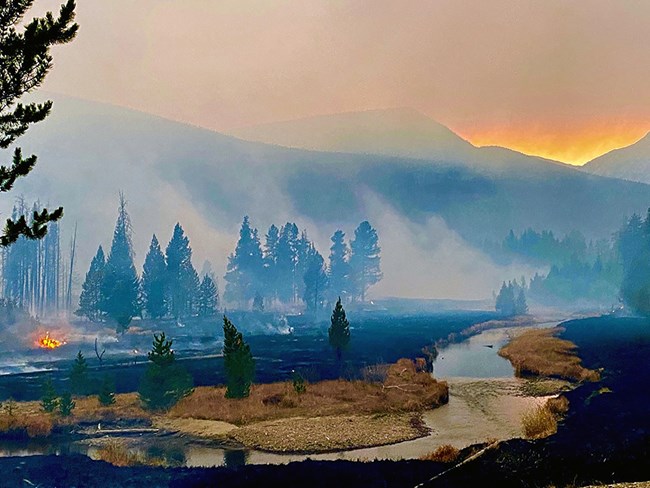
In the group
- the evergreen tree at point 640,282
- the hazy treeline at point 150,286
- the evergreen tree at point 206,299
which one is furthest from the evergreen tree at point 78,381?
the evergreen tree at point 640,282

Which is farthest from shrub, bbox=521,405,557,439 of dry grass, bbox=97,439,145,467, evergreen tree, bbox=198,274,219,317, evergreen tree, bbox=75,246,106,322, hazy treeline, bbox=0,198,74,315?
hazy treeline, bbox=0,198,74,315

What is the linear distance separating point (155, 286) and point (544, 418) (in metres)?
104

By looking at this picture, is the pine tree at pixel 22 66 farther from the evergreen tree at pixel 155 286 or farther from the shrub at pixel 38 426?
the evergreen tree at pixel 155 286

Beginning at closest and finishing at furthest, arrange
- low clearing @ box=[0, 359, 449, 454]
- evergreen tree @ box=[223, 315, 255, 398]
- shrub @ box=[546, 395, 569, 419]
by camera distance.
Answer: low clearing @ box=[0, 359, 449, 454] → shrub @ box=[546, 395, 569, 419] → evergreen tree @ box=[223, 315, 255, 398]

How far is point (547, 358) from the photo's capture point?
73.8 meters

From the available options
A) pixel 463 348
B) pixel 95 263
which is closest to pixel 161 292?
pixel 95 263

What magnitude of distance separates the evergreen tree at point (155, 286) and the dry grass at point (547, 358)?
73955 millimetres

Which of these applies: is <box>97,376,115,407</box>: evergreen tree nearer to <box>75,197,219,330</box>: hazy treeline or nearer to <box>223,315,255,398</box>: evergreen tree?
<box>223,315,255,398</box>: evergreen tree

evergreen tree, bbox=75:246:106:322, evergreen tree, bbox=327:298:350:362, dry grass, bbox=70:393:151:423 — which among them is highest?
evergreen tree, bbox=75:246:106:322

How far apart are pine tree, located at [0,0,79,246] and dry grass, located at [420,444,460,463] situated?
23.3 m

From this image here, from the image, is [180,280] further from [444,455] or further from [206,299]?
[444,455]

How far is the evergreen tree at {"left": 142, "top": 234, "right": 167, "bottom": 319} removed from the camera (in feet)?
429

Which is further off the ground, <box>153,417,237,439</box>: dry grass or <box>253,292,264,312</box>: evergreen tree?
<box>253,292,264,312</box>: evergreen tree

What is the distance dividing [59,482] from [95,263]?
111 metres
